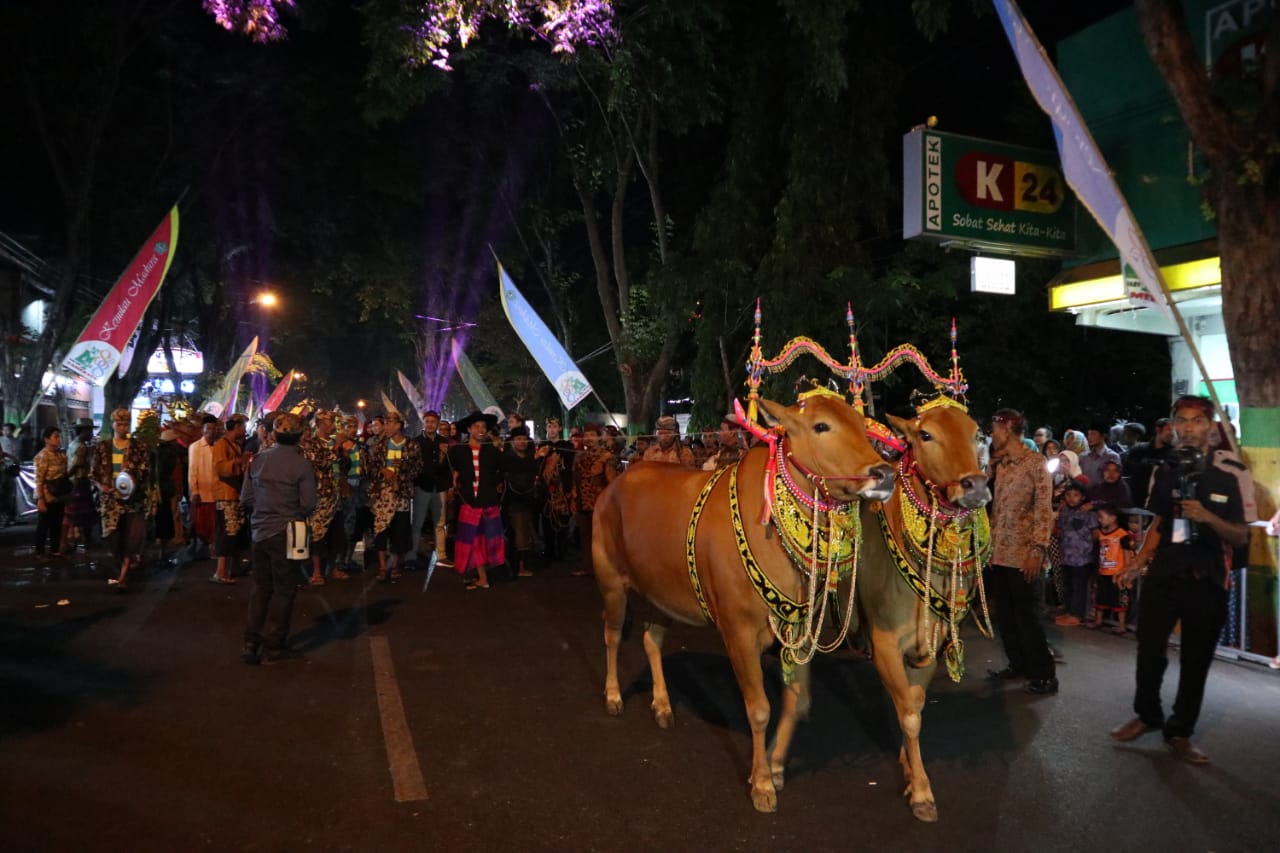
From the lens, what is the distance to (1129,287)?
1109 cm

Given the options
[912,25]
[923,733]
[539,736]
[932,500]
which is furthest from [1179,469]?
[912,25]

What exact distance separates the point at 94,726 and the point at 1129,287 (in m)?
11.2

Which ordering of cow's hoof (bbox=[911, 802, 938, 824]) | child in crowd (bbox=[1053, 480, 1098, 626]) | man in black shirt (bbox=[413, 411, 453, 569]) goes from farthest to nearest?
1. man in black shirt (bbox=[413, 411, 453, 569])
2. child in crowd (bbox=[1053, 480, 1098, 626])
3. cow's hoof (bbox=[911, 802, 938, 824])

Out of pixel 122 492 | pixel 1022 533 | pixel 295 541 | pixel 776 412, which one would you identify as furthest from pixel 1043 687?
pixel 122 492

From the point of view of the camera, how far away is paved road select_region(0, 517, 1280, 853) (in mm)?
4445

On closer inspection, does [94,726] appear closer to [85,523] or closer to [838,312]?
[85,523]

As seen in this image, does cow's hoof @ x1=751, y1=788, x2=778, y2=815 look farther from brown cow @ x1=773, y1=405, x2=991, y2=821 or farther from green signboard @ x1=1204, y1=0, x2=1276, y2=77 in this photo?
green signboard @ x1=1204, y1=0, x2=1276, y2=77

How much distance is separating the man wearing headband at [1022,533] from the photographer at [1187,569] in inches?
41.0

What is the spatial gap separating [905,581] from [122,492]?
9.12m

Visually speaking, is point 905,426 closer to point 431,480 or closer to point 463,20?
point 431,480

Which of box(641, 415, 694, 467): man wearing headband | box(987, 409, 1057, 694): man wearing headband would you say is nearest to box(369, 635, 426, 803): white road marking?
box(641, 415, 694, 467): man wearing headband

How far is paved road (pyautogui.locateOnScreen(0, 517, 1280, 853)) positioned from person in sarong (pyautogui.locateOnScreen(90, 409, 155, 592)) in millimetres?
2426

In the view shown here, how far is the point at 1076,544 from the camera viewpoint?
30.3 ft

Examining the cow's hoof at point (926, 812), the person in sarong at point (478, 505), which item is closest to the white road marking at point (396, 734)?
the cow's hoof at point (926, 812)
